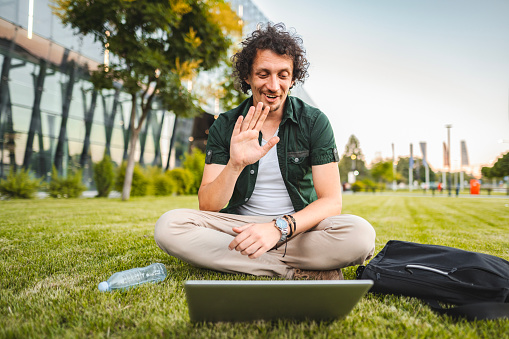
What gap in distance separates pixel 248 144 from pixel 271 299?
0.95m

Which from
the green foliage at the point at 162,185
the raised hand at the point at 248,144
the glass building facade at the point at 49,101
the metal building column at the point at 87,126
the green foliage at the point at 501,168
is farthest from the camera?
the green foliage at the point at 501,168

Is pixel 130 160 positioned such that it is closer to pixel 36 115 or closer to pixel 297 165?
pixel 36 115

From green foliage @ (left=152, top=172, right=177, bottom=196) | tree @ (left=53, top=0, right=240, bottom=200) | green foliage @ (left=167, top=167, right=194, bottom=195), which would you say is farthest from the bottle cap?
green foliage @ (left=167, top=167, right=194, bottom=195)

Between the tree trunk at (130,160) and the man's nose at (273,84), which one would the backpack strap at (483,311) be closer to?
the man's nose at (273,84)

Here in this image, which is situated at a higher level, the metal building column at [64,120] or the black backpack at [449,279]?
the metal building column at [64,120]

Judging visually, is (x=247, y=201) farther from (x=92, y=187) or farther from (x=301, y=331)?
(x=92, y=187)

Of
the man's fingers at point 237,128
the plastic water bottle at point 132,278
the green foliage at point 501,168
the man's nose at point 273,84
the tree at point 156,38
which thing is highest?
the tree at point 156,38

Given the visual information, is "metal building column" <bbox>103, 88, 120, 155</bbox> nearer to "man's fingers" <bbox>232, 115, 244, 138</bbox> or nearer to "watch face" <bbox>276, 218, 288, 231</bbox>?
"man's fingers" <bbox>232, 115, 244, 138</bbox>

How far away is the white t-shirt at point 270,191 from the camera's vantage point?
215 cm

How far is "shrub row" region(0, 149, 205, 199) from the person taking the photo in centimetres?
992

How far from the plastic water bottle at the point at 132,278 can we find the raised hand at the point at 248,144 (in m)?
0.84

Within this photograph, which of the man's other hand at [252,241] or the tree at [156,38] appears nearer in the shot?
the man's other hand at [252,241]

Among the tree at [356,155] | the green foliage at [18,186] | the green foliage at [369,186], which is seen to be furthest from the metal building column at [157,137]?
the tree at [356,155]

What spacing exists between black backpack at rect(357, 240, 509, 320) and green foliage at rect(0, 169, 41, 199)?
451 inches
